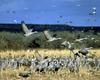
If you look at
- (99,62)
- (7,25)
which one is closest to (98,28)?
(7,25)

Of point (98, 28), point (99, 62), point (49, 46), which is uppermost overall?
point (99, 62)

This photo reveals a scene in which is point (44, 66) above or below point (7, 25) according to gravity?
above

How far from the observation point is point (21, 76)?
56.3 ft

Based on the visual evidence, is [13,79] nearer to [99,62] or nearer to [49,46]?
[99,62]

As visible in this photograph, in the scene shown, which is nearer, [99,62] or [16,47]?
[99,62]

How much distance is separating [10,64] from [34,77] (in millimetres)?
2073

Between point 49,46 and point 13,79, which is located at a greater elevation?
point 13,79

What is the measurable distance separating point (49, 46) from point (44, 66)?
3847 cm

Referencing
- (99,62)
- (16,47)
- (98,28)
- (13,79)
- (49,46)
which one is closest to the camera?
(13,79)

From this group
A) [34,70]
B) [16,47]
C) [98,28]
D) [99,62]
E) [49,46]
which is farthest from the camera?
[98,28]

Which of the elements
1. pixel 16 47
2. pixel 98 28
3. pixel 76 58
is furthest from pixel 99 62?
pixel 98 28

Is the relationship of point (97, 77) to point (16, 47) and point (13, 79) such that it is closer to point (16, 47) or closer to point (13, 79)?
point (13, 79)

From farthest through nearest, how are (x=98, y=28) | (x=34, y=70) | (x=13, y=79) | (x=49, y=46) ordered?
1. (x=98, y=28)
2. (x=49, y=46)
3. (x=34, y=70)
4. (x=13, y=79)

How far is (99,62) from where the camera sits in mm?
19500
